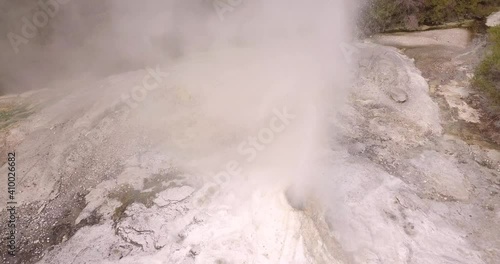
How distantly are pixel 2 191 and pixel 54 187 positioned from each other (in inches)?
31.1

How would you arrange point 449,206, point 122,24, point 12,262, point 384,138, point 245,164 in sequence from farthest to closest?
1. point 122,24
2. point 384,138
3. point 245,164
4. point 449,206
5. point 12,262

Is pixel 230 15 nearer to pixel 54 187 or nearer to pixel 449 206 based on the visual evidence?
pixel 54 187

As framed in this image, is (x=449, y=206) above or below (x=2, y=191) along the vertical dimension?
below

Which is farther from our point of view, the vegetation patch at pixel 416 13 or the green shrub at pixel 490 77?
the vegetation patch at pixel 416 13

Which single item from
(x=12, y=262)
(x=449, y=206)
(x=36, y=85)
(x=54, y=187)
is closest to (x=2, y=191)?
(x=54, y=187)

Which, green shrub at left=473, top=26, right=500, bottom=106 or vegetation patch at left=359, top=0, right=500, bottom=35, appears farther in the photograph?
vegetation patch at left=359, top=0, right=500, bottom=35

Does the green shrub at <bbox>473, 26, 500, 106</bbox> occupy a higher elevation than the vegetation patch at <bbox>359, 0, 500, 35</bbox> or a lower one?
lower

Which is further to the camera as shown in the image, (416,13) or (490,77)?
(416,13)

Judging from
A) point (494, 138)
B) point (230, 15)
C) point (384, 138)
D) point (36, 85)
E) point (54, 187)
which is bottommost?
point (494, 138)

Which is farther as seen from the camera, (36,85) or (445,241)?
(36,85)

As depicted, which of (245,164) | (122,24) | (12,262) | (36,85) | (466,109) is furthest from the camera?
(122,24)

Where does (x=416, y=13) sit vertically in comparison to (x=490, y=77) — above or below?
above

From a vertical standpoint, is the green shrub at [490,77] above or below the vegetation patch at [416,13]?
below

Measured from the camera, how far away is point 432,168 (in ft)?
19.6
